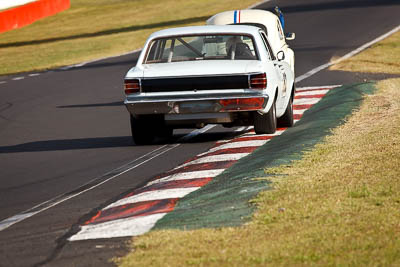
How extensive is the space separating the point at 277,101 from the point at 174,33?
161 centimetres

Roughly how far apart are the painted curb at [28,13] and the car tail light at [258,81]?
1312 inches

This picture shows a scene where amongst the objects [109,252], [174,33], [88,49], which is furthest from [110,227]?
[88,49]

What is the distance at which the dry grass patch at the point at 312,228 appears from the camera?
585cm

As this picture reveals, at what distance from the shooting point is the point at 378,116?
1284cm

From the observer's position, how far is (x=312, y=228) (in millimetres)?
6480

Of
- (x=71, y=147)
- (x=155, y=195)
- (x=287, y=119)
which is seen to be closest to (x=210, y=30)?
(x=287, y=119)

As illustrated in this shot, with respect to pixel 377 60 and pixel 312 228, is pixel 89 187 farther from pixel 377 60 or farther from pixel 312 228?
pixel 377 60

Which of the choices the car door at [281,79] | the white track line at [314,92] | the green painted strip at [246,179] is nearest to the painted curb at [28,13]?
the white track line at [314,92]

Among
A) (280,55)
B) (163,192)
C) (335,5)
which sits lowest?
(335,5)

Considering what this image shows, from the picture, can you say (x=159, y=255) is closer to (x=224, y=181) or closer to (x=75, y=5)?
(x=224, y=181)

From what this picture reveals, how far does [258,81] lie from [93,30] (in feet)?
101

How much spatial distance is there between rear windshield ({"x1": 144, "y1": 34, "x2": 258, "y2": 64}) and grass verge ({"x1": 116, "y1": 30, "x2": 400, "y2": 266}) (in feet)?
10.3

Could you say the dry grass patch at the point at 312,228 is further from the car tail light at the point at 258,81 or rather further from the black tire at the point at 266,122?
the black tire at the point at 266,122

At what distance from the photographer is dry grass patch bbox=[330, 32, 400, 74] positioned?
74.2ft
